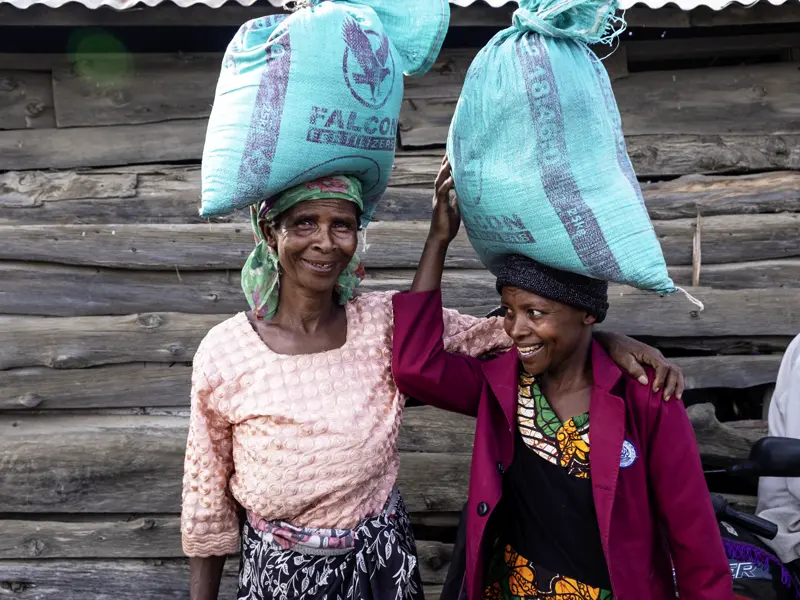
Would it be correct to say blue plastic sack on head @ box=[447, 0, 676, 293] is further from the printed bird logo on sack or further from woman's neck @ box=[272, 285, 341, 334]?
woman's neck @ box=[272, 285, 341, 334]

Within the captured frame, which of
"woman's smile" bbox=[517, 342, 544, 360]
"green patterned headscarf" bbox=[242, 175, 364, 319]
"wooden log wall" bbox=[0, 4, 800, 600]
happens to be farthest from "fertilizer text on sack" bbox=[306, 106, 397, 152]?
"wooden log wall" bbox=[0, 4, 800, 600]

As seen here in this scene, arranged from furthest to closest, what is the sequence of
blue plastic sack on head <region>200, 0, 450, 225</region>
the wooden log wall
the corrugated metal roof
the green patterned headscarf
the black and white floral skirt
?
the wooden log wall < the corrugated metal roof < the black and white floral skirt < the green patterned headscarf < blue plastic sack on head <region>200, 0, 450, 225</region>

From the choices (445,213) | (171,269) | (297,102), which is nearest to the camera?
(297,102)

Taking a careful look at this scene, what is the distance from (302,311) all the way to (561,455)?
0.76 meters

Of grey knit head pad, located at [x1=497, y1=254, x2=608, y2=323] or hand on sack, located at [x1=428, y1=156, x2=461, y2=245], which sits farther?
hand on sack, located at [x1=428, y1=156, x2=461, y2=245]

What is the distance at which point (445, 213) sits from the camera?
6.55 feet

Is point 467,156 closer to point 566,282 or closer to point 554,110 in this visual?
point 554,110

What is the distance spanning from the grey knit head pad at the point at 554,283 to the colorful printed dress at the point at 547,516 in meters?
0.30

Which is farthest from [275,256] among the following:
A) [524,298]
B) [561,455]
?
[561,455]

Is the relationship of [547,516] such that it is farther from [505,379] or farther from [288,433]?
[288,433]

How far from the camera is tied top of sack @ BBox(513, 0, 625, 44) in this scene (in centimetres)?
169

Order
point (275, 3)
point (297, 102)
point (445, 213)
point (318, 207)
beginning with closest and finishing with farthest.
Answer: point (297, 102)
point (318, 207)
point (445, 213)
point (275, 3)

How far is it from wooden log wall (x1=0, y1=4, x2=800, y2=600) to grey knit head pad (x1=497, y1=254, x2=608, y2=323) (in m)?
1.56

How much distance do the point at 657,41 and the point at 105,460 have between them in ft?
10.5
